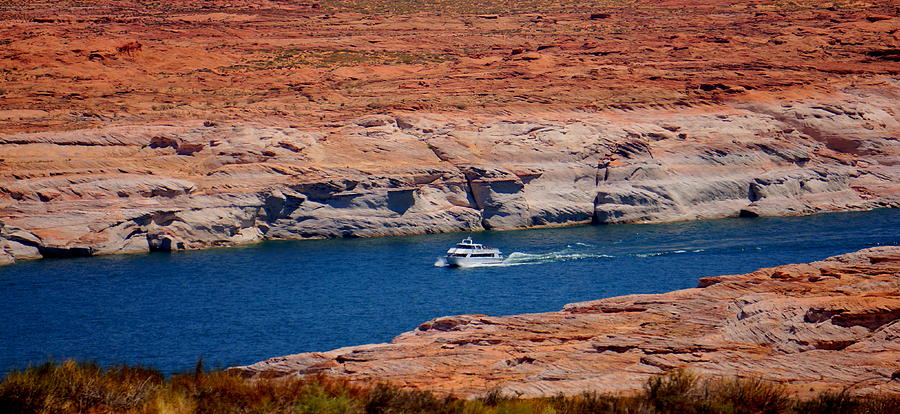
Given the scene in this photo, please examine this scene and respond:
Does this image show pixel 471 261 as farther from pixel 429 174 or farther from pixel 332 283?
pixel 429 174

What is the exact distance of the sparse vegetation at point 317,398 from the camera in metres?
14.9

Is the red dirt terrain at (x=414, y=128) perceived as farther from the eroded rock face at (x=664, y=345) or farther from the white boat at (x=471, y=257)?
the eroded rock face at (x=664, y=345)

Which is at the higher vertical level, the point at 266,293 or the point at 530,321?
the point at 530,321

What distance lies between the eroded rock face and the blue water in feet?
24.0

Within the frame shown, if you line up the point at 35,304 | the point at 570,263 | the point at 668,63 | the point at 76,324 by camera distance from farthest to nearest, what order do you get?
the point at 668,63 < the point at 570,263 < the point at 35,304 < the point at 76,324

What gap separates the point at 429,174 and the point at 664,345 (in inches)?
1558

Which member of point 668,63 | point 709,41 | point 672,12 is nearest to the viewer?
point 668,63

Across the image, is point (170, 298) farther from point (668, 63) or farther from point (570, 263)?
point (668, 63)

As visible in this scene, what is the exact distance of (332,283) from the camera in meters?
43.9

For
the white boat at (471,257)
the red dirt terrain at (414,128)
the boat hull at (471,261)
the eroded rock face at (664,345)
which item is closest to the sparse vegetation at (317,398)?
the eroded rock face at (664,345)

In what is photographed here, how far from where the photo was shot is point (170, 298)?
41344 mm

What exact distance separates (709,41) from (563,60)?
12.8 m

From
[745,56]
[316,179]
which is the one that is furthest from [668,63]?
[316,179]

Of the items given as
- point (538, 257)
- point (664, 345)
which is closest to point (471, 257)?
point (538, 257)
